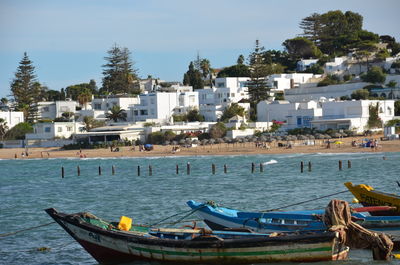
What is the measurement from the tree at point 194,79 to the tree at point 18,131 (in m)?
33.1

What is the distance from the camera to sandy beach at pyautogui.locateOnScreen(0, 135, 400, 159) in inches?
2948

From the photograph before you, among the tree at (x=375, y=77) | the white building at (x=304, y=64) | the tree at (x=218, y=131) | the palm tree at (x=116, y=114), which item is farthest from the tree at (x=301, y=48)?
the tree at (x=218, y=131)

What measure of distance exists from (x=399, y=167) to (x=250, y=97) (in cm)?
5322

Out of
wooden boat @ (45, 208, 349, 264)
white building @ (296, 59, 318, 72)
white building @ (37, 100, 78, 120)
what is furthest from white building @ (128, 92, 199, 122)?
wooden boat @ (45, 208, 349, 264)

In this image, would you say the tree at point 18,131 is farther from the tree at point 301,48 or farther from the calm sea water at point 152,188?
the tree at point 301,48

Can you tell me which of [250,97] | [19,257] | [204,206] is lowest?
[19,257]

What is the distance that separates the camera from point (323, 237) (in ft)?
65.9

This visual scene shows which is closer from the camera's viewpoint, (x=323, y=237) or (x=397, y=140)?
(x=323, y=237)

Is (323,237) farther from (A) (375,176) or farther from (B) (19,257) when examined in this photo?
(A) (375,176)

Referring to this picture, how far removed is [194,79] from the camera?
5098 inches

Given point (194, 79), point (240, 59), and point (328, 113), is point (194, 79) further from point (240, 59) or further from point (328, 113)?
point (328, 113)

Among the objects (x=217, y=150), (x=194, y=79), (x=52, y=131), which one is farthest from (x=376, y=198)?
(x=194, y=79)

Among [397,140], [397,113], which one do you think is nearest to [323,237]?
[397,140]

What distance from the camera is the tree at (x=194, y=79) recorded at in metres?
128
